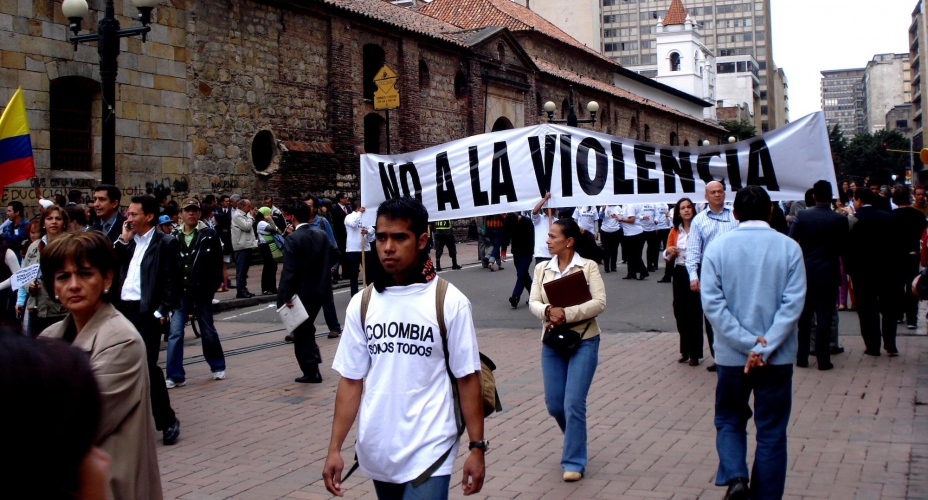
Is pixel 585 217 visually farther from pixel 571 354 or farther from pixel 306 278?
pixel 571 354

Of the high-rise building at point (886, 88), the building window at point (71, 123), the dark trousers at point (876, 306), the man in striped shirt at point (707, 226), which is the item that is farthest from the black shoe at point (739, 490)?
A: the high-rise building at point (886, 88)

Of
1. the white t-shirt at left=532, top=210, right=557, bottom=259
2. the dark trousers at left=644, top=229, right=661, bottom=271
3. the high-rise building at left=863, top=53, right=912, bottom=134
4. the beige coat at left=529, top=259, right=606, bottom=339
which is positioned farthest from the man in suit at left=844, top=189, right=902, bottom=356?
the high-rise building at left=863, top=53, right=912, bottom=134

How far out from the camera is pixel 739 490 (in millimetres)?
4867

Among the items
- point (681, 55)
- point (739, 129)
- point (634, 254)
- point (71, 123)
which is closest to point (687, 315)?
point (634, 254)

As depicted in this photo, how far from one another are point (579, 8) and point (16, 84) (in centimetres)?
8030

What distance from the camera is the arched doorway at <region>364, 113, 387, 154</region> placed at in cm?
3044

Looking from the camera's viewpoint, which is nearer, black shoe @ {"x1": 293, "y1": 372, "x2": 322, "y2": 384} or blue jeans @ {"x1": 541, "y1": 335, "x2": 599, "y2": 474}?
blue jeans @ {"x1": 541, "y1": 335, "x2": 599, "y2": 474}

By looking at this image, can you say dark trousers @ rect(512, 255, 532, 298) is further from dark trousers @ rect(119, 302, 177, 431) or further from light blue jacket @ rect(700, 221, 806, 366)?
light blue jacket @ rect(700, 221, 806, 366)

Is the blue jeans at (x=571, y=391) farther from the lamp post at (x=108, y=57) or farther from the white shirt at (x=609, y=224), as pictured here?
the white shirt at (x=609, y=224)

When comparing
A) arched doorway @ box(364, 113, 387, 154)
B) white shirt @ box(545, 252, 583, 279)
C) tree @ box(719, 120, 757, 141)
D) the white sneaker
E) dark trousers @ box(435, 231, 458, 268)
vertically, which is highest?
tree @ box(719, 120, 757, 141)

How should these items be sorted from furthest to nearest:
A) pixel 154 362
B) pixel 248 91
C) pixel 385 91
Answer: pixel 385 91, pixel 248 91, pixel 154 362

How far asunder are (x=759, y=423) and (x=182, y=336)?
5.99 meters

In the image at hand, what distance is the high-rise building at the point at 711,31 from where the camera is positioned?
143 m

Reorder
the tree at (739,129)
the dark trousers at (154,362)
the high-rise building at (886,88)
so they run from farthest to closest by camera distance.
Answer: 1. the high-rise building at (886,88)
2. the tree at (739,129)
3. the dark trousers at (154,362)
